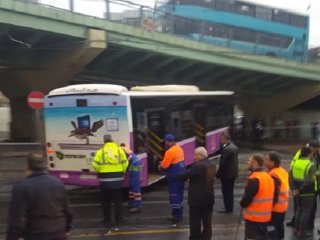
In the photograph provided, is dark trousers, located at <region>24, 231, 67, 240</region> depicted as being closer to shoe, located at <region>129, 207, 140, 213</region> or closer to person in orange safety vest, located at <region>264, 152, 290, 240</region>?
person in orange safety vest, located at <region>264, 152, 290, 240</region>

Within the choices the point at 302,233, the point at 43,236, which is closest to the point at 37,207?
the point at 43,236

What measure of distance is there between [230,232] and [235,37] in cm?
2173

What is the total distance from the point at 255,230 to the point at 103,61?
67.0 ft

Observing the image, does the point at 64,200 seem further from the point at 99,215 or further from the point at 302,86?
the point at 302,86

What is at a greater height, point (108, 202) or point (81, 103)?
point (81, 103)

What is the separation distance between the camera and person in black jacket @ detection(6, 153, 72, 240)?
4.62 metres

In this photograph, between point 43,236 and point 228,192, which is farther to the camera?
point 228,192

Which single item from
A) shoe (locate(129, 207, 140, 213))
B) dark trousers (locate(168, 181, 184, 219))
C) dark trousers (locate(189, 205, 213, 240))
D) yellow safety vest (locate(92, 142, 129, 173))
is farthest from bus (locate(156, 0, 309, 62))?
dark trousers (locate(189, 205, 213, 240))

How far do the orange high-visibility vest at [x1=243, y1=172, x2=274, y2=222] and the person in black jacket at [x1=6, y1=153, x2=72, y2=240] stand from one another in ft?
8.60

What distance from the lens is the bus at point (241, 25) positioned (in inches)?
1037

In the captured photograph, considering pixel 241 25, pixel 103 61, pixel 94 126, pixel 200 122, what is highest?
pixel 241 25

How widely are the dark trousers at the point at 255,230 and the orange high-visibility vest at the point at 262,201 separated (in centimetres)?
8

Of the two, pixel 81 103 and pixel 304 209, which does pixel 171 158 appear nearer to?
pixel 304 209

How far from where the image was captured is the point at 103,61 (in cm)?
2630
